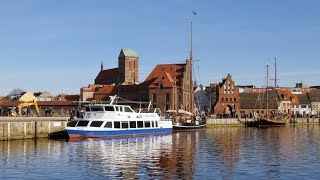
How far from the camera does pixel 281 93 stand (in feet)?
618

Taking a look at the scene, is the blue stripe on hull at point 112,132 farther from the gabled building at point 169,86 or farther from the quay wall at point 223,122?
the gabled building at point 169,86

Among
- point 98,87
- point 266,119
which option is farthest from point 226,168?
point 98,87

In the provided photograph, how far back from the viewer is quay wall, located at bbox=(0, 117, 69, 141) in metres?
69.0

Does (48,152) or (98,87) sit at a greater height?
(98,87)

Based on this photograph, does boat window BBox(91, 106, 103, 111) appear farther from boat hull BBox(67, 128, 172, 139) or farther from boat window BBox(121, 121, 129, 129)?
boat window BBox(121, 121, 129, 129)

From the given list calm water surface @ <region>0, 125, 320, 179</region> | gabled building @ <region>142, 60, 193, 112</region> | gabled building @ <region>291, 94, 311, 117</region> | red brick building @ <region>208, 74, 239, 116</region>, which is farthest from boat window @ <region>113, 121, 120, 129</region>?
gabled building @ <region>291, 94, 311, 117</region>

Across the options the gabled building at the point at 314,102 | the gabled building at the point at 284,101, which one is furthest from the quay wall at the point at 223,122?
the gabled building at the point at 314,102

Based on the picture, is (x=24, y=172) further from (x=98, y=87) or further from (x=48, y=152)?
(x=98, y=87)

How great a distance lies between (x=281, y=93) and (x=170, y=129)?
104 m

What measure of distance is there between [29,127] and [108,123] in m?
11.7

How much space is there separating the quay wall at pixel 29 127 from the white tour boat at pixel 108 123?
7.78 feet

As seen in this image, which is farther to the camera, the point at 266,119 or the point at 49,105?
the point at 49,105

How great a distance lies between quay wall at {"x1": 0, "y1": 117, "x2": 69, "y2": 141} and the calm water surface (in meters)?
4.21

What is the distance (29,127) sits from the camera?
72.4m
